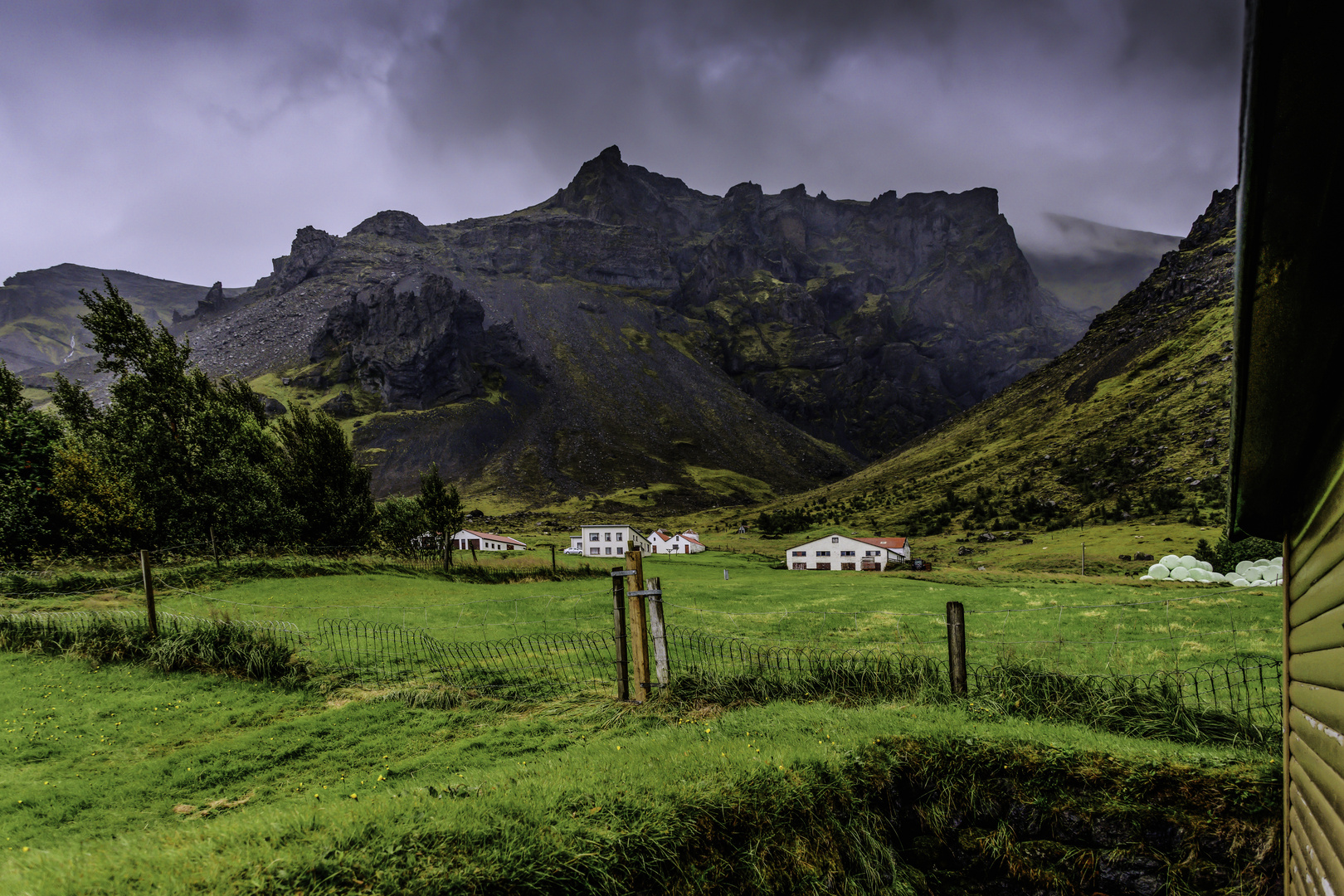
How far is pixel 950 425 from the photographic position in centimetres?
15488

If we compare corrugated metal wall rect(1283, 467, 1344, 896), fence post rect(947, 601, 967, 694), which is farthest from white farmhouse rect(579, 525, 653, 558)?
corrugated metal wall rect(1283, 467, 1344, 896)

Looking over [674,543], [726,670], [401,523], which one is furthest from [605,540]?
[726,670]

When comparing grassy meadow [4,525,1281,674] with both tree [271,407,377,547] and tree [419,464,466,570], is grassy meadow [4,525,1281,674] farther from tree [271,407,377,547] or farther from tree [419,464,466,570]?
tree [271,407,377,547]

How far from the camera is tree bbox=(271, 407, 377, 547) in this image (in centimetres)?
3466

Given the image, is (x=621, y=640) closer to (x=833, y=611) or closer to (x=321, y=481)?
(x=833, y=611)

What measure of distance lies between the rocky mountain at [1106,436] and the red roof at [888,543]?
17970 mm

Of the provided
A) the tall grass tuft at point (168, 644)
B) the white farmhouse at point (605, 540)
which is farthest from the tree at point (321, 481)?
the white farmhouse at point (605, 540)

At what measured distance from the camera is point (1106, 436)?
3553 inches

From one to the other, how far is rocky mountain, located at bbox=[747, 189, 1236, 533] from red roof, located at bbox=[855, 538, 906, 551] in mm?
17970

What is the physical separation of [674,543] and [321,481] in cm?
5285

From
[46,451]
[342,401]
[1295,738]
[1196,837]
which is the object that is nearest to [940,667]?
[1196,837]

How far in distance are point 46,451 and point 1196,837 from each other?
36772 millimetres

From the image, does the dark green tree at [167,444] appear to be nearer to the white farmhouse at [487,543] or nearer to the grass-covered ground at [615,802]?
the grass-covered ground at [615,802]

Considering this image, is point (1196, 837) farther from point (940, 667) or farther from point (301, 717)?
point (301, 717)
